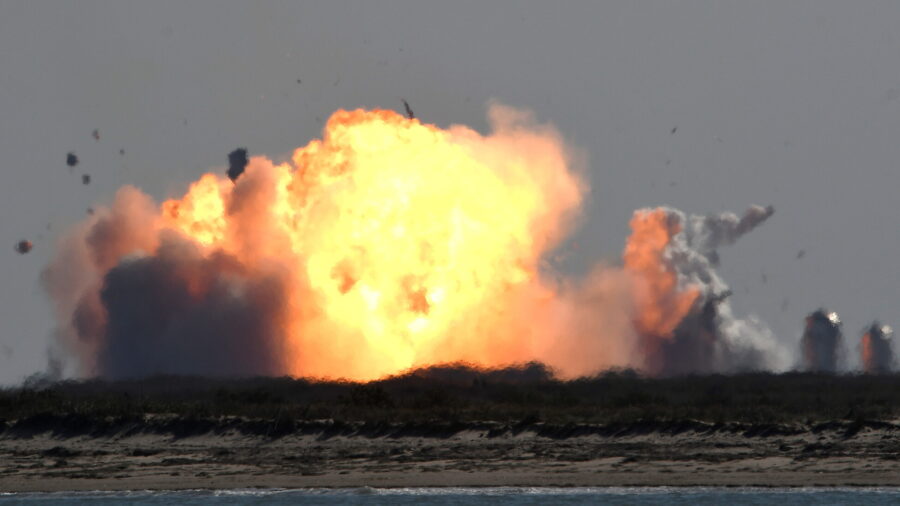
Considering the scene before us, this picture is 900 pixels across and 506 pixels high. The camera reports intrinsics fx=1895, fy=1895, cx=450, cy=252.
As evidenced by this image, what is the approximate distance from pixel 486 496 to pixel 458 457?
4.24 metres

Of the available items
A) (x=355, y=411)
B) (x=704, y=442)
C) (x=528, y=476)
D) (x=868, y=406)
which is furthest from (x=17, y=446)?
(x=868, y=406)

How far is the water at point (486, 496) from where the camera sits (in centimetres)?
4594

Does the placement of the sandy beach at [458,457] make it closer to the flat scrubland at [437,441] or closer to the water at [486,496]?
the flat scrubland at [437,441]

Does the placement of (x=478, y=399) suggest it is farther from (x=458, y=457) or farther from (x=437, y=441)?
(x=458, y=457)

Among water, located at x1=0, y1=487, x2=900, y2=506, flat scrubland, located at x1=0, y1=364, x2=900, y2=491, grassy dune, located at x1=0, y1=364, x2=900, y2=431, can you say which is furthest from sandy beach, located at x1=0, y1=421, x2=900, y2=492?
grassy dune, located at x1=0, y1=364, x2=900, y2=431

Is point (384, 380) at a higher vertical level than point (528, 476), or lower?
higher

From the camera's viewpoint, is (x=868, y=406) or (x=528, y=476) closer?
(x=528, y=476)

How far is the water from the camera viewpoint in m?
45.9

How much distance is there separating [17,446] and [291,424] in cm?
783

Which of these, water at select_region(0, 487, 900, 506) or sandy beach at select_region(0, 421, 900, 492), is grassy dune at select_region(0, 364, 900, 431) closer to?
sandy beach at select_region(0, 421, 900, 492)

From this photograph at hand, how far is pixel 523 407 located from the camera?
194ft

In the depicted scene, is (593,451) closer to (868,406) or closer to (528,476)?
(528,476)

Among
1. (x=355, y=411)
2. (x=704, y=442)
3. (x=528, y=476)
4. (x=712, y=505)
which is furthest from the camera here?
(x=355, y=411)

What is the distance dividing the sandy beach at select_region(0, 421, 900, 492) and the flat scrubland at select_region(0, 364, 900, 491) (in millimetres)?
55
